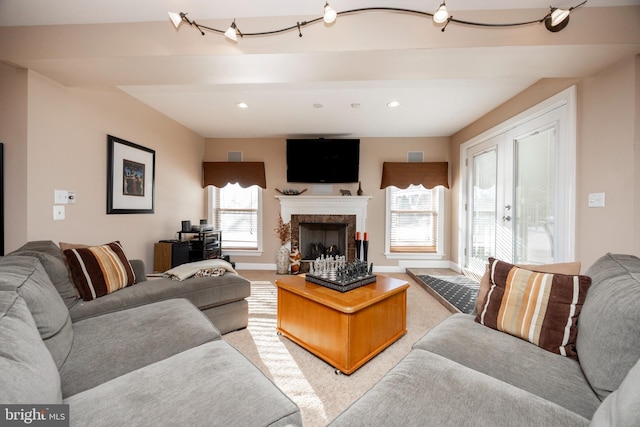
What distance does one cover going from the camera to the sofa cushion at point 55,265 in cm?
157

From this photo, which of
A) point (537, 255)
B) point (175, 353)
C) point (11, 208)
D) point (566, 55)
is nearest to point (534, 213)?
point (537, 255)

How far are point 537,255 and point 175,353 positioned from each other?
342 centimetres

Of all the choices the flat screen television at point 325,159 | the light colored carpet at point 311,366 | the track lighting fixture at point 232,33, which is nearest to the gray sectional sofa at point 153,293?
the light colored carpet at point 311,366

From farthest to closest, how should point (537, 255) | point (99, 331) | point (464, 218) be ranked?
point (464, 218) → point (537, 255) → point (99, 331)

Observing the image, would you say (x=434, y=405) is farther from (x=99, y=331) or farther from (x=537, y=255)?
(x=537, y=255)

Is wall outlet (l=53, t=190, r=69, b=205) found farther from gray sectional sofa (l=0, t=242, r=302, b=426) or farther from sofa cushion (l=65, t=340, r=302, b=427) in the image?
sofa cushion (l=65, t=340, r=302, b=427)

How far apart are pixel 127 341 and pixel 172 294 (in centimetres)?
77

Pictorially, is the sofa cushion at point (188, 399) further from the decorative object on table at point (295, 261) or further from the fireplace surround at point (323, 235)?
the fireplace surround at point (323, 235)

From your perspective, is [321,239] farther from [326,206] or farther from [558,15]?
[558,15]

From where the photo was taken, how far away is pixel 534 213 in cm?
282

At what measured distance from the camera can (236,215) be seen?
483 centimetres

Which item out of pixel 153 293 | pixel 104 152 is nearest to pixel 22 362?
pixel 153 293

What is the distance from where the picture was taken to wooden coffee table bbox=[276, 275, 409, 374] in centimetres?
177

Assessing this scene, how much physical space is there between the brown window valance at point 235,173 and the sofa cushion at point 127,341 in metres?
3.17
